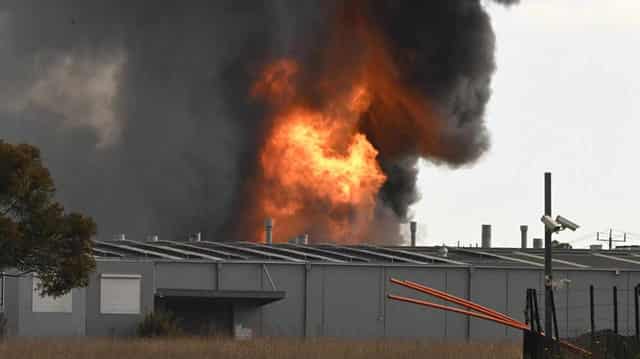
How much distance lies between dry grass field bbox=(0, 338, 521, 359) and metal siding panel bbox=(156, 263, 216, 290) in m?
17.8

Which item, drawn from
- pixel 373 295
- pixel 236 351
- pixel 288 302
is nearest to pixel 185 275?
pixel 288 302

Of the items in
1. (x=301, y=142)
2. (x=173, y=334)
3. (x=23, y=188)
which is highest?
(x=301, y=142)

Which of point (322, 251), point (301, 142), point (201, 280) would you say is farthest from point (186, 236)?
point (201, 280)

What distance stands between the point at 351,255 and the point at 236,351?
33696 mm

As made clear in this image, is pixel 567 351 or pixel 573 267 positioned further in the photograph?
pixel 573 267

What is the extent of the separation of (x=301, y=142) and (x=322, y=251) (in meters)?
24.9

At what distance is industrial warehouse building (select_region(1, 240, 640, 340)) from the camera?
A: 73250 mm

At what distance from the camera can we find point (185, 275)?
250 ft

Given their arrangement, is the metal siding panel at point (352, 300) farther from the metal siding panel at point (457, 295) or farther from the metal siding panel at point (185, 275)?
the metal siding panel at point (185, 275)

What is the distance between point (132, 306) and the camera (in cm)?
7319

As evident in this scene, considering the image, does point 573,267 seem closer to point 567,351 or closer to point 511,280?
point 511,280

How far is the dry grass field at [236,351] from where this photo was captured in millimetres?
49000

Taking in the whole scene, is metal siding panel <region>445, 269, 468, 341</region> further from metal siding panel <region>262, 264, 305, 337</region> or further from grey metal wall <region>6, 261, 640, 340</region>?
metal siding panel <region>262, 264, 305, 337</region>

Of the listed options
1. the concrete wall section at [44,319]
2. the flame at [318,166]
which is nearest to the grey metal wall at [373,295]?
the concrete wall section at [44,319]
